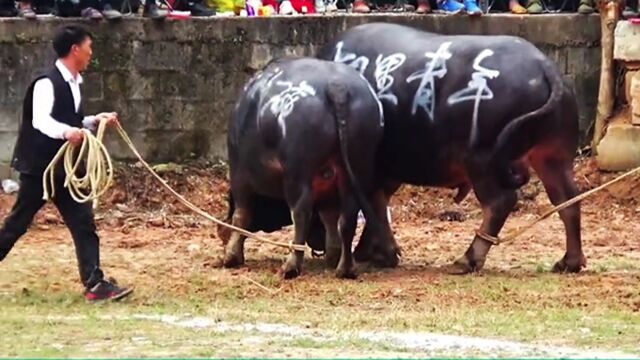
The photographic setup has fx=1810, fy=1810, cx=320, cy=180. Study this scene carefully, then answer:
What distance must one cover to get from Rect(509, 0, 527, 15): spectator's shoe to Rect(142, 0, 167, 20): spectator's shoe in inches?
135

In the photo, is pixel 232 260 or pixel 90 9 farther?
pixel 90 9

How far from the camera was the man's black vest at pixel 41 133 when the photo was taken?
11625 millimetres

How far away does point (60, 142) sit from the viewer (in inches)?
461

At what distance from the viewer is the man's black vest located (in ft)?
38.1

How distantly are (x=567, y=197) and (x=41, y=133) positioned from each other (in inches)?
163

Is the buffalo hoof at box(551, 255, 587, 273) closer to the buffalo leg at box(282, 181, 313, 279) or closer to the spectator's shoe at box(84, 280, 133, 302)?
the buffalo leg at box(282, 181, 313, 279)

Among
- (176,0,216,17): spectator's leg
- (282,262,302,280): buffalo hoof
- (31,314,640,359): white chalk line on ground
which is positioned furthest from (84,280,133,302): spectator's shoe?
(176,0,216,17): spectator's leg

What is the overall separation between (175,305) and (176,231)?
407 centimetres

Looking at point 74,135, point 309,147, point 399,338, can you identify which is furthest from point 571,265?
point 74,135

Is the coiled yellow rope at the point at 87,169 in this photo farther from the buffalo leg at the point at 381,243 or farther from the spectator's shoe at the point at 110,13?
the spectator's shoe at the point at 110,13

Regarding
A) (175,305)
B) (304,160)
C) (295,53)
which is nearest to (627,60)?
(295,53)

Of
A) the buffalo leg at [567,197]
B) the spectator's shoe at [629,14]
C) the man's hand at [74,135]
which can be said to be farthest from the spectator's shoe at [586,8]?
the man's hand at [74,135]

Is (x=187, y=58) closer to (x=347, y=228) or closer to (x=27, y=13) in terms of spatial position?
(x=27, y=13)

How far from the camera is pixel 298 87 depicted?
42.7 feet
